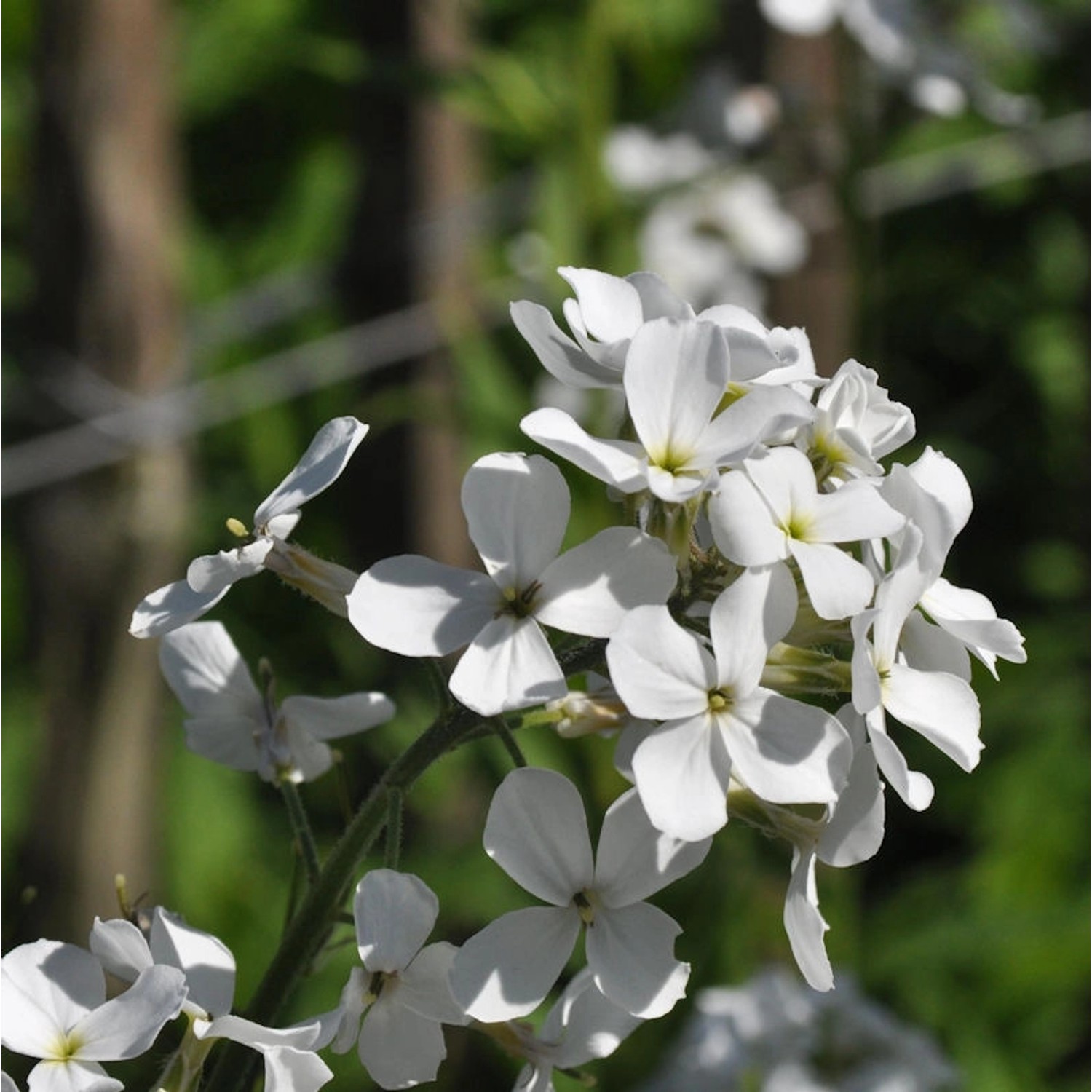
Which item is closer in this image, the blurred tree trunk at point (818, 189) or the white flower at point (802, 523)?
the white flower at point (802, 523)

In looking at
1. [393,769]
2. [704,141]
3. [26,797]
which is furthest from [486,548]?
[26,797]

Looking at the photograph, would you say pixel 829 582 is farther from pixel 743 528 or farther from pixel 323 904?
pixel 323 904

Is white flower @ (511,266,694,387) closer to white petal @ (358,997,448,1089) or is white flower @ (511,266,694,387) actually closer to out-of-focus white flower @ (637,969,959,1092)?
white petal @ (358,997,448,1089)

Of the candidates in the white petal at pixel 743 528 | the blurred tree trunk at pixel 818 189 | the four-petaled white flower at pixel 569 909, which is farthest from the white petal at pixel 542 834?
the blurred tree trunk at pixel 818 189

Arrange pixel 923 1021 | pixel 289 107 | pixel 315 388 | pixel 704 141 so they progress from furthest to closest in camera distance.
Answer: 1. pixel 289 107
2. pixel 315 388
3. pixel 704 141
4. pixel 923 1021

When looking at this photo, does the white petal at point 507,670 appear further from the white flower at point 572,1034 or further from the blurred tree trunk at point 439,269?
the blurred tree trunk at point 439,269

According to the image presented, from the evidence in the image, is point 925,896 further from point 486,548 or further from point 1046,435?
point 486,548

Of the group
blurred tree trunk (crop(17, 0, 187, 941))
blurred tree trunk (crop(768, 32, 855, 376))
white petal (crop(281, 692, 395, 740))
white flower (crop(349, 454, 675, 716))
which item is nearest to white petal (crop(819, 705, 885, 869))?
white flower (crop(349, 454, 675, 716))
